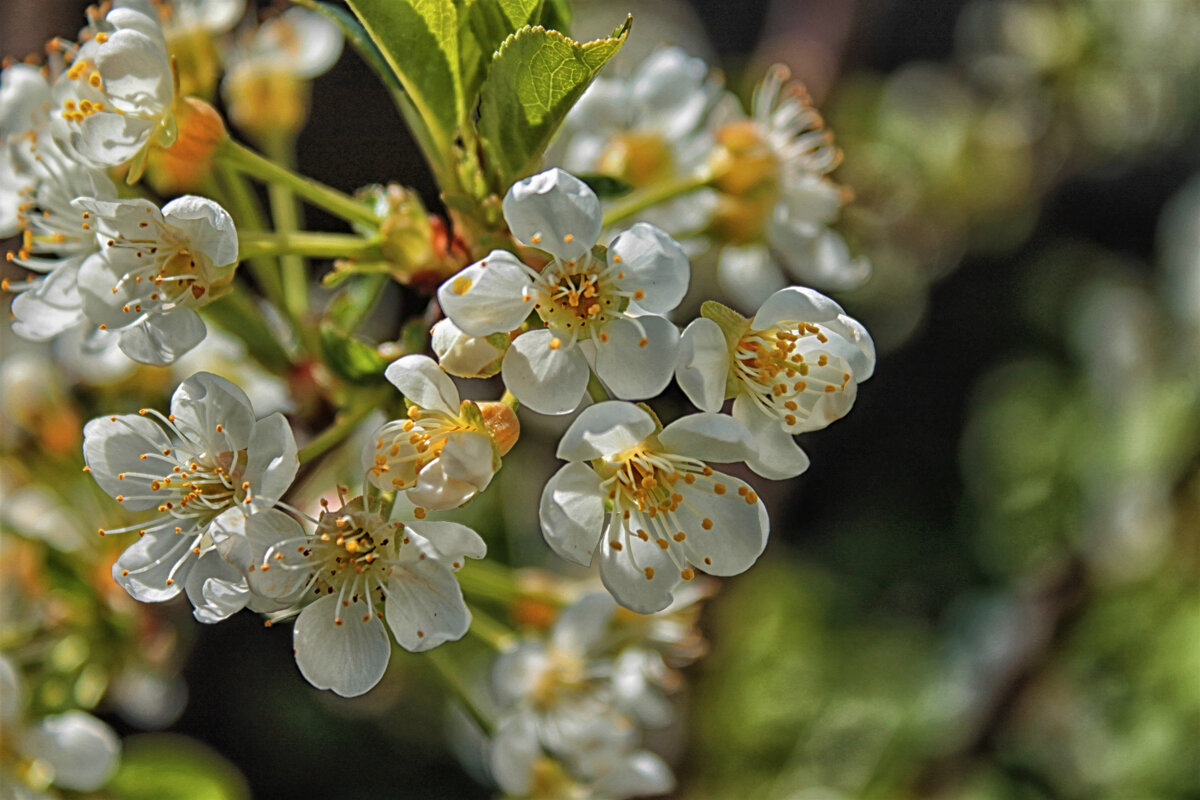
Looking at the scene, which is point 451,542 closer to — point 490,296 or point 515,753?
point 490,296

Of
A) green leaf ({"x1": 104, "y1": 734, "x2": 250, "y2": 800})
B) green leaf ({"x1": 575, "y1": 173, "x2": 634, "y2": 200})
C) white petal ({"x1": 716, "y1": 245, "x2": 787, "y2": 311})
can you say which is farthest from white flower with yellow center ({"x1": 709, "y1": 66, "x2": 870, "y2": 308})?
green leaf ({"x1": 104, "y1": 734, "x2": 250, "y2": 800})

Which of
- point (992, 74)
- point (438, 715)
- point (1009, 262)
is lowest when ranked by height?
point (1009, 262)

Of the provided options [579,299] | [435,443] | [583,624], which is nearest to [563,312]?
[579,299]

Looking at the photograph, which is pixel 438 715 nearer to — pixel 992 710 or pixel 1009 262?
pixel 992 710

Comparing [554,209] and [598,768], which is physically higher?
[554,209]

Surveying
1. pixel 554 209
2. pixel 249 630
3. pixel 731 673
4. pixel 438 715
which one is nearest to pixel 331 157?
pixel 249 630
